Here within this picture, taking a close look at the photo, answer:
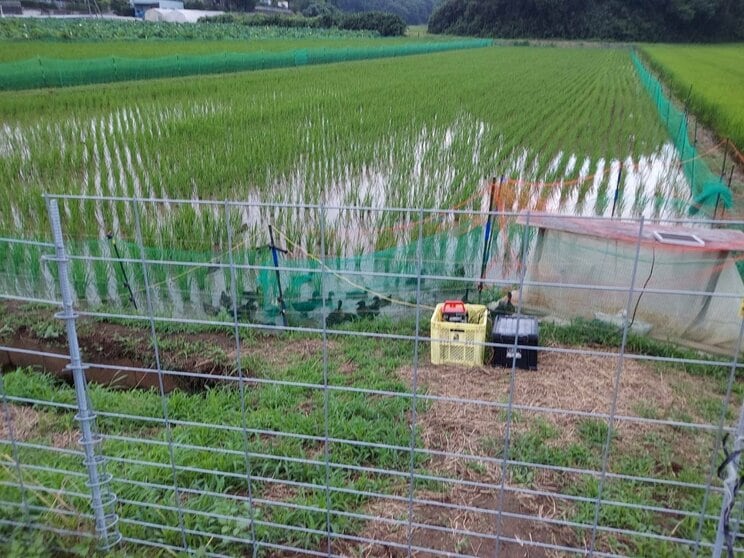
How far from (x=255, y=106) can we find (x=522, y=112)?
6.23 m

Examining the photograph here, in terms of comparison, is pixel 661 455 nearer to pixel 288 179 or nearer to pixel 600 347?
pixel 600 347

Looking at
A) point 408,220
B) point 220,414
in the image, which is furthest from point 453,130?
point 220,414

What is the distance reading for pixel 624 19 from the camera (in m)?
48.9

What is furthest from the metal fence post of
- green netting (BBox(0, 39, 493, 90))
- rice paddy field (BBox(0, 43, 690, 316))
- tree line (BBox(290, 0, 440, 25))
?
tree line (BBox(290, 0, 440, 25))

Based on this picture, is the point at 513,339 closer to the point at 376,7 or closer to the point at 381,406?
the point at 381,406

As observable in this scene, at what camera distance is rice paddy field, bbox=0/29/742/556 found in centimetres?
235

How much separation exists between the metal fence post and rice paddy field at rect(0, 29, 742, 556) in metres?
0.07

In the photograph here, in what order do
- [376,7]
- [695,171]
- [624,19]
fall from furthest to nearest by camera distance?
1. [376,7]
2. [624,19]
3. [695,171]

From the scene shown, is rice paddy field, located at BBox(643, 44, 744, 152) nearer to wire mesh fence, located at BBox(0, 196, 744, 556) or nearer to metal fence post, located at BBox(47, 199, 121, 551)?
wire mesh fence, located at BBox(0, 196, 744, 556)

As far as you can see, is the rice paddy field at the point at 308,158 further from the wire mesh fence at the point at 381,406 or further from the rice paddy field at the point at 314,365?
the wire mesh fence at the point at 381,406

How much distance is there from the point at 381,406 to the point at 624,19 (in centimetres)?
5480

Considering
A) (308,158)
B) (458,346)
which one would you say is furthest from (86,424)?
(308,158)

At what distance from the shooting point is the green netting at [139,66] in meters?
15.4

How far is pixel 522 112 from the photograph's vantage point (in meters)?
Answer: 14.1
